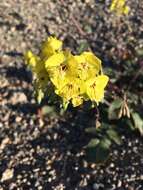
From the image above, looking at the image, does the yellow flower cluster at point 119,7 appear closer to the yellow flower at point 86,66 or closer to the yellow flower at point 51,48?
the yellow flower at point 51,48

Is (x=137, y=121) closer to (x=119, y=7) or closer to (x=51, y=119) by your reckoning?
(x=51, y=119)

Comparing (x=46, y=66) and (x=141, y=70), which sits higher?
(x=46, y=66)

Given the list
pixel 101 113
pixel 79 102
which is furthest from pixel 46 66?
pixel 101 113

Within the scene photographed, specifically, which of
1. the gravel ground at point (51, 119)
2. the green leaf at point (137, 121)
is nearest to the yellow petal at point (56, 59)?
the gravel ground at point (51, 119)

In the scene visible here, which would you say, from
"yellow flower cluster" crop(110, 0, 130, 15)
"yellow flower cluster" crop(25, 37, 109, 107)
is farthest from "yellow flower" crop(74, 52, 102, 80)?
"yellow flower cluster" crop(110, 0, 130, 15)

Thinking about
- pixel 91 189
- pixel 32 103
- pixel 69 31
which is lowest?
pixel 91 189

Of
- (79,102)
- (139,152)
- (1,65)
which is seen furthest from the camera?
(1,65)

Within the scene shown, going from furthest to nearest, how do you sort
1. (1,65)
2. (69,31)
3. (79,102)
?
(69,31) < (1,65) < (79,102)

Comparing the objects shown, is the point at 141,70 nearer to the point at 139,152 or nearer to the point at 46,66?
the point at 139,152
